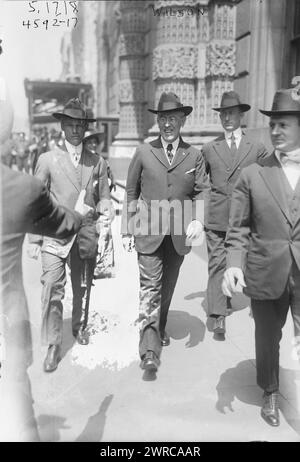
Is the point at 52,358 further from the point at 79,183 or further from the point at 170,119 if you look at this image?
the point at 170,119

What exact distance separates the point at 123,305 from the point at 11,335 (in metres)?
3.42

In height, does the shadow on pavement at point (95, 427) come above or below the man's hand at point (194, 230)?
below

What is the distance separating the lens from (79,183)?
169 inches

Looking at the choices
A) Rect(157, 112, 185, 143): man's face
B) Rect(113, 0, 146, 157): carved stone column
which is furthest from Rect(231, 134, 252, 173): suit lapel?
Rect(113, 0, 146, 157): carved stone column

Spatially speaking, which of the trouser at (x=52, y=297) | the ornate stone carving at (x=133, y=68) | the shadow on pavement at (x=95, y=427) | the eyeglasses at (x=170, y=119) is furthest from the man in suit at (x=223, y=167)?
the ornate stone carving at (x=133, y=68)

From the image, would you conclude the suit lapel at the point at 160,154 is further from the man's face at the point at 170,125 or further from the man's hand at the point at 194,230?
the man's hand at the point at 194,230

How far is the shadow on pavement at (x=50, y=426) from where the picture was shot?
3002 mm

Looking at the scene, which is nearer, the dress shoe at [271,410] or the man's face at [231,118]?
the dress shoe at [271,410]

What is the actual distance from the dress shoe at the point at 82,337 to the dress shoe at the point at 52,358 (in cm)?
43

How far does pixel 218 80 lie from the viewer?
9102 millimetres

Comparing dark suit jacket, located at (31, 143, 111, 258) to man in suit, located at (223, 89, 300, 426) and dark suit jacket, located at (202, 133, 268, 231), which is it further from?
man in suit, located at (223, 89, 300, 426)

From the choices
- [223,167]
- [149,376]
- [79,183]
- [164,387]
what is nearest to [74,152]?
[79,183]

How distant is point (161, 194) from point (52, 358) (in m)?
1.59

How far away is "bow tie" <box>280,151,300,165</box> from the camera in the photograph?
3070 mm
